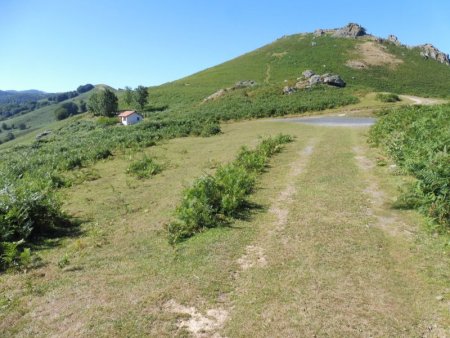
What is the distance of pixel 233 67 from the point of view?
116312 mm

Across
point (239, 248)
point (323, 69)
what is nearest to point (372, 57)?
point (323, 69)

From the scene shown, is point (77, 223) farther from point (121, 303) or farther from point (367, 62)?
point (367, 62)

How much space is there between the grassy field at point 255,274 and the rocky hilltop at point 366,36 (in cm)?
11623

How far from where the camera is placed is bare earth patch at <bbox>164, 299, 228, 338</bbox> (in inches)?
271

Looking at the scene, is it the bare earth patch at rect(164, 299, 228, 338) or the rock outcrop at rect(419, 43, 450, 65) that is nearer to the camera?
the bare earth patch at rect(164, 299, 228, 338)

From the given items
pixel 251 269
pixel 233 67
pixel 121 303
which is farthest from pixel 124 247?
pixel 233 67

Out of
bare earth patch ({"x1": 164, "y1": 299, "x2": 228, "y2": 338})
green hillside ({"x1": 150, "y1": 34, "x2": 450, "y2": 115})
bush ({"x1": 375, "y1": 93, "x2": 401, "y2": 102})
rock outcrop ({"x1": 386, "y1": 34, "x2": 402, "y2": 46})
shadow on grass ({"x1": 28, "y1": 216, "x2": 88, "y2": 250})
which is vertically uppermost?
rock outcrop ({"x1": 386, "y1": 34, "x2": 402, "y2": 46})

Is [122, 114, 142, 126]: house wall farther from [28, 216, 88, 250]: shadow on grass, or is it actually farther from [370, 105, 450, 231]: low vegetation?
[28, 216, 88, 250]: shadow on grass

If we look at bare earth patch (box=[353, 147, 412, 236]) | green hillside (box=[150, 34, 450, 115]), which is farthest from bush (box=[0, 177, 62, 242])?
green hillside (box=[150, 34, 450, 115])

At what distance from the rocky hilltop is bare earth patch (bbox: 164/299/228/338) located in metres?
122

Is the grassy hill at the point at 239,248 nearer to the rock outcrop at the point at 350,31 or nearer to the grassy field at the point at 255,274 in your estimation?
the grassy field at the point at 255,274

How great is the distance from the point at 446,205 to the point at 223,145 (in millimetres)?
20248

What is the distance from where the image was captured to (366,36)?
123m

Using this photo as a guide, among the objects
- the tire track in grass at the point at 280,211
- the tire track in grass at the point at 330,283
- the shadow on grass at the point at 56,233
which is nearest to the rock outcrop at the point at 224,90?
the tire track in grass at the point at 280,211
